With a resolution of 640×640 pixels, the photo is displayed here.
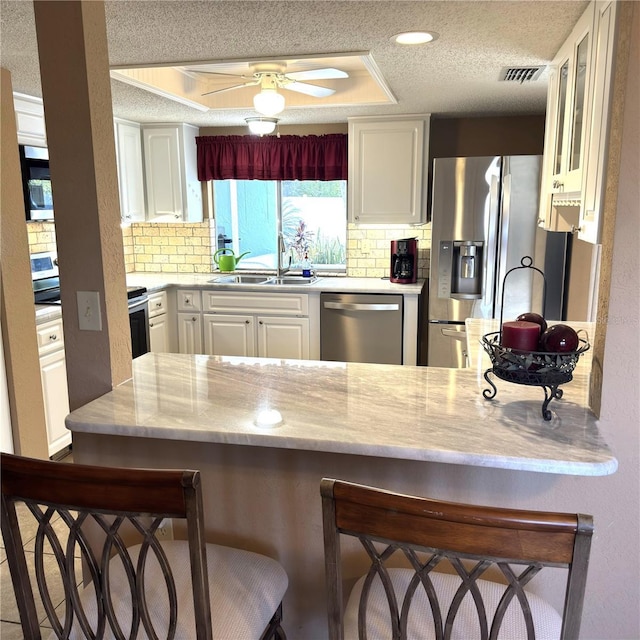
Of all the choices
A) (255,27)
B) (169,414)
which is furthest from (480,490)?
(255,27)

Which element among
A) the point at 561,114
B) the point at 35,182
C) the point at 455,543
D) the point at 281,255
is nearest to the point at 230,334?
the point at 281,255

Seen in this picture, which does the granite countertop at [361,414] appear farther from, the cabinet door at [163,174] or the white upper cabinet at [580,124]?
the cabinet door at [163,174]

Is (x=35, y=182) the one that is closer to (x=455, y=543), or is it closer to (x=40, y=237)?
(x=40, y=237)

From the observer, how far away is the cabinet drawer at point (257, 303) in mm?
4387

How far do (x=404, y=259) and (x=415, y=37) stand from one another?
2.31 meters

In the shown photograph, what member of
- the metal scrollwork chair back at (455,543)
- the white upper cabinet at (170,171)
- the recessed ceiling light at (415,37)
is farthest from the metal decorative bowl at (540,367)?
the white upper cabinet at (170,171)

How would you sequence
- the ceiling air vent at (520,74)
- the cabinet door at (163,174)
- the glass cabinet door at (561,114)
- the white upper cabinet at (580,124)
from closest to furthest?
the white upper cabinet at (580,124)
the glass cabinet door at (561,114)
the ceiling air vent at (520,74)
the cabinet door at (163,174)

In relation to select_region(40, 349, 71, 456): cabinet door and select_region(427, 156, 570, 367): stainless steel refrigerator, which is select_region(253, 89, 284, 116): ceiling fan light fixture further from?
select_region(40, 349, 71, 456): cabinet door

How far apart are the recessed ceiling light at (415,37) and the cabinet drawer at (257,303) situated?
2.32m

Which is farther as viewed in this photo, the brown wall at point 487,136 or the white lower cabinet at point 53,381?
the brown wall at point 487,136

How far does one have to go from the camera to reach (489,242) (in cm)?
379

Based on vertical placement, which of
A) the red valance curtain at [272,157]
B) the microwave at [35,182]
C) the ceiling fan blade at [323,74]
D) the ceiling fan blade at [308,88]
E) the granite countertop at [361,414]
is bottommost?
the granite countertop at [361,414]

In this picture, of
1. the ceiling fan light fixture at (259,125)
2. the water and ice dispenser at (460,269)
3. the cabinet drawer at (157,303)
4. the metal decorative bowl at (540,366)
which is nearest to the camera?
the metal decorative bowl at (540,366)

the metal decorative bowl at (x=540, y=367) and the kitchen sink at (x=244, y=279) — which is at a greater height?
the metal decorative bowl at (x=540, y=367)
